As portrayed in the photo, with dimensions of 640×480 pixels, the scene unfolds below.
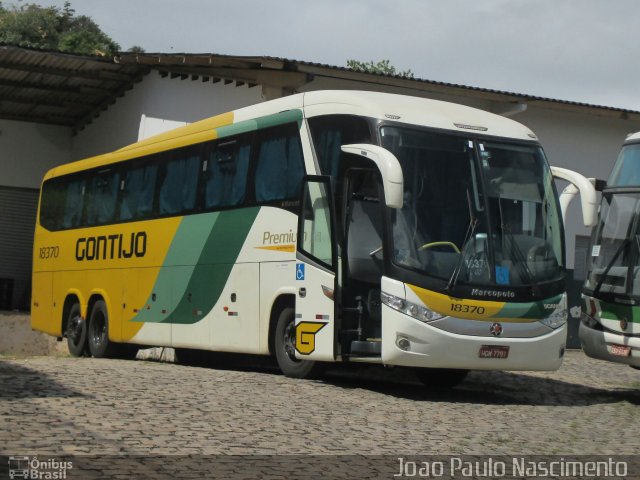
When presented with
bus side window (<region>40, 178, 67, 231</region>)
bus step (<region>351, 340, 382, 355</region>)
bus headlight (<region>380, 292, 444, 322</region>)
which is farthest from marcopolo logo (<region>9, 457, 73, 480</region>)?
bus side window (<region>40, 178, 67, 231</region>)

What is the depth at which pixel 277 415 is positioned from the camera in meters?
11.2

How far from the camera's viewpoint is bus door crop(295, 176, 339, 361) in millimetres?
14133

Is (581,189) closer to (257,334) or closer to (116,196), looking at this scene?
(257,334)

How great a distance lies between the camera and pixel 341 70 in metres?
23.5

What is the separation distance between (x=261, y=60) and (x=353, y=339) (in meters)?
9.90

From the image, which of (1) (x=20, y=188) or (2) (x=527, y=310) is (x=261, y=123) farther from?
(1) (x=20, y=188)

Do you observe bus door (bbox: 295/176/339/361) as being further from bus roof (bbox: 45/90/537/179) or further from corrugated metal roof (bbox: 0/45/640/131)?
corrugated metal roof (bbox: 0/45/640/131)

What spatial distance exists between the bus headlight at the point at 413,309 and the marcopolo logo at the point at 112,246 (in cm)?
681

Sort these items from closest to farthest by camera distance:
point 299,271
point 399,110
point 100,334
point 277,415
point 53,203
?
point 277,415 → point 399,110 → point 299,271 → point 100,334 → point 53,203

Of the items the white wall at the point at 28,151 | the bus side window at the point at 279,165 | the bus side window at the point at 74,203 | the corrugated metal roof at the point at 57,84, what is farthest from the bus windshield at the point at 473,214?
the white wall at the point at 28,151

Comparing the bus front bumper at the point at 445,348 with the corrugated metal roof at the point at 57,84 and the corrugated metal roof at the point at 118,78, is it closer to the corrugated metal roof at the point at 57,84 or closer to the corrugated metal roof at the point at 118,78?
the corrugated metal roof at the point at 118,78

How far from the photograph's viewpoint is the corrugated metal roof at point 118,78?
23.6 metres

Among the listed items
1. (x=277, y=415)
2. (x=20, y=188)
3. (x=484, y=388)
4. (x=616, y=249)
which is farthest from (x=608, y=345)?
(x=20, y=188)

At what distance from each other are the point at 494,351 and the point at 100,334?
30.7ft
